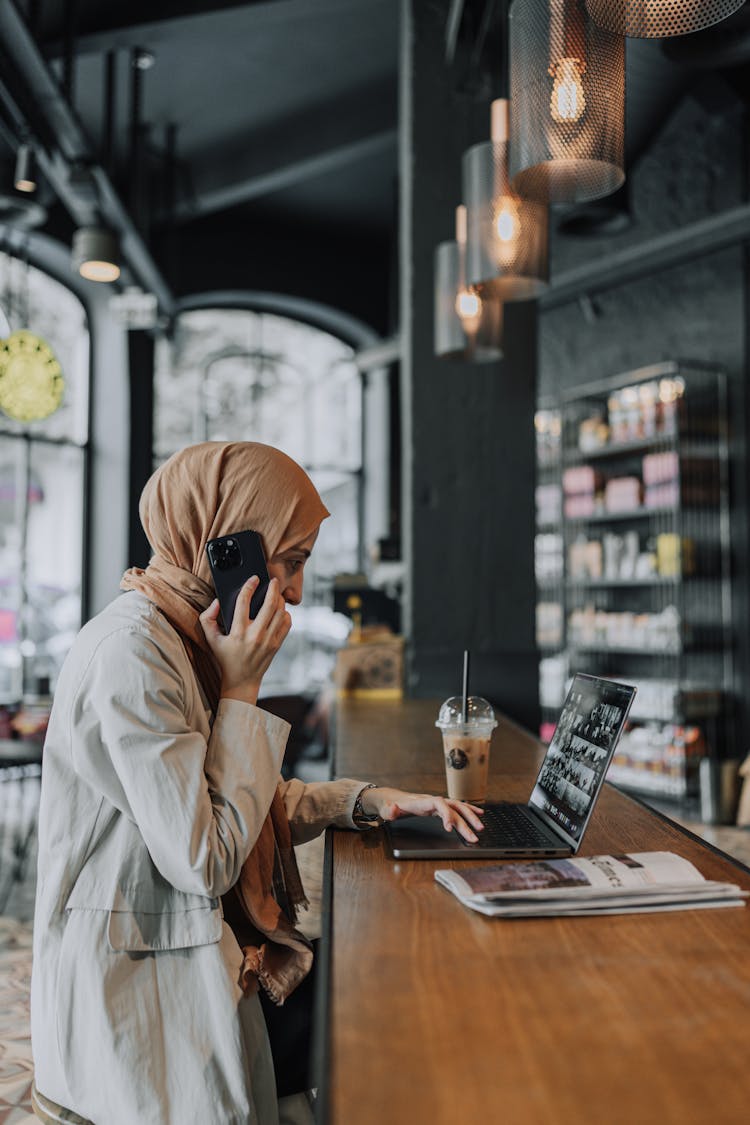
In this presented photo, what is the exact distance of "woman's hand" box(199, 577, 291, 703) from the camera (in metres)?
1.35

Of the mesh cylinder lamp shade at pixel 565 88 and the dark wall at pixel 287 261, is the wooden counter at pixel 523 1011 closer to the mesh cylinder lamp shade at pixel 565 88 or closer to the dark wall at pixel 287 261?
the mesh cylinder lamp shade at pixel 565 88

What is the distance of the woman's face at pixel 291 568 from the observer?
1.44m

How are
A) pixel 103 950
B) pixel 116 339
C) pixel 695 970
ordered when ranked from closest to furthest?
1. pixel 695 970
2. pixel 103 950
3. pixel 116 339

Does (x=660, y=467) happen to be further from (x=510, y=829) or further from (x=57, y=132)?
(x=510, y=829)

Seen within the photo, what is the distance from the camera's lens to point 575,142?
186 centimetres

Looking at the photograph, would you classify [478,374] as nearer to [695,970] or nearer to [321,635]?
[695,970]

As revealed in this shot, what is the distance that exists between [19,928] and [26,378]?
3303 mm

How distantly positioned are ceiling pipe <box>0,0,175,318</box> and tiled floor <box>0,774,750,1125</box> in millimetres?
3547

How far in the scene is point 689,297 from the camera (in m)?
6.99

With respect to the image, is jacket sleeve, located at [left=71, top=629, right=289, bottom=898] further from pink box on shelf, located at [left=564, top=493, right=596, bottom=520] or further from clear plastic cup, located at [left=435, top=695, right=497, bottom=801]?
pink box on shelf, located at [left=564, top=493, right=596, bottom=520]

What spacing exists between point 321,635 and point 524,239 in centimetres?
742

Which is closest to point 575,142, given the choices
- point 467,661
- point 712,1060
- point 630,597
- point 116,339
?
point 467,661

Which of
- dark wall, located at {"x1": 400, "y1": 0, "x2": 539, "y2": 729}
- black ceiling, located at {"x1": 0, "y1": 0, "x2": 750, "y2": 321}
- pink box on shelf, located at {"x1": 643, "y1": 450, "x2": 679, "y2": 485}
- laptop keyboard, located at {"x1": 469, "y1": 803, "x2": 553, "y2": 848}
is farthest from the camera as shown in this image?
pink box on shelf, located at {"x1": 643, "y1": 450, "x2": 679, "y2": 485}

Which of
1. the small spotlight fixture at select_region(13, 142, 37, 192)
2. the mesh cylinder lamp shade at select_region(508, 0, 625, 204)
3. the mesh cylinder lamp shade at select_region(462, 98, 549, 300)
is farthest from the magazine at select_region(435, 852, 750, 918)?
the small spotlight fixture at select_region(13, 142, 37, 192)
